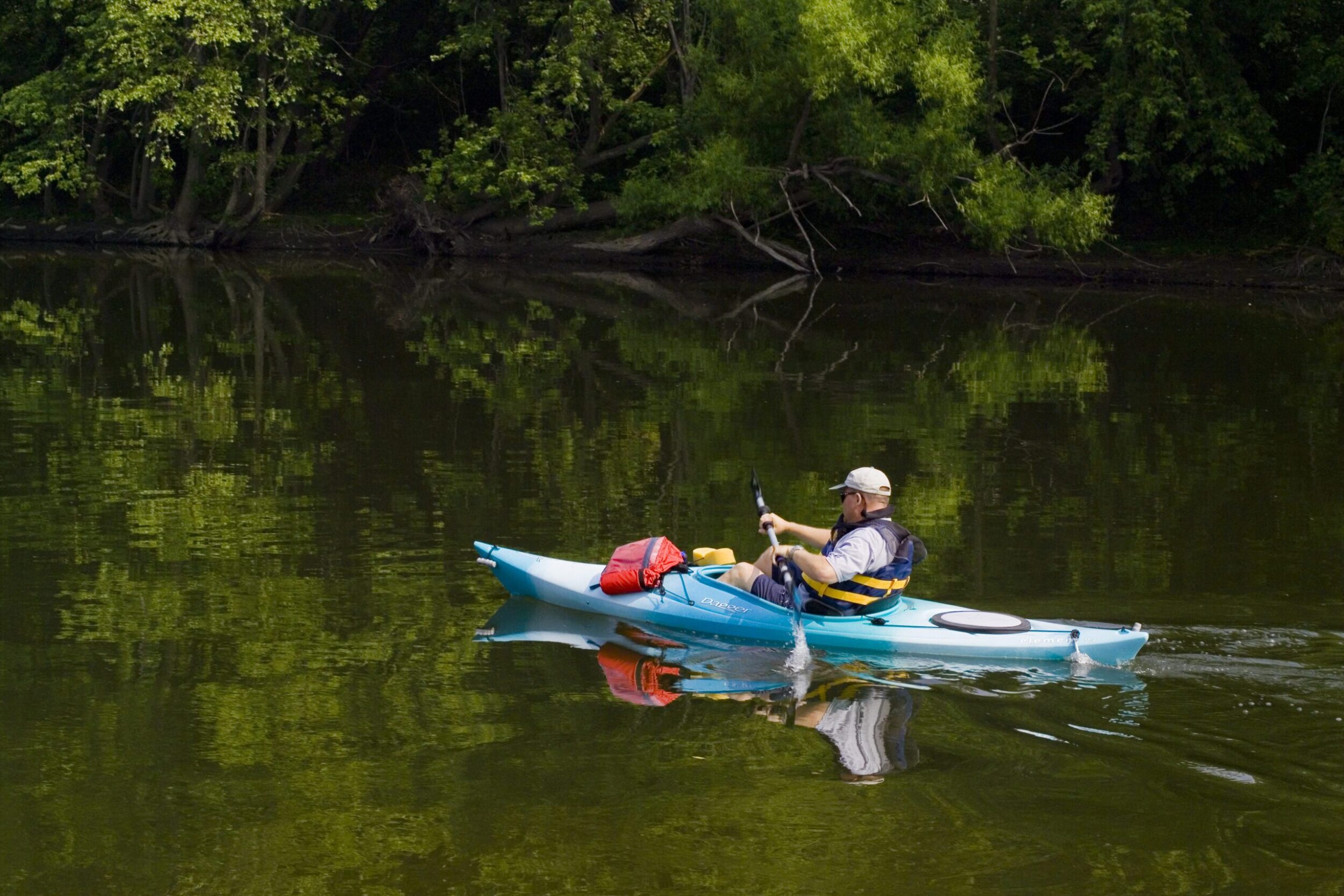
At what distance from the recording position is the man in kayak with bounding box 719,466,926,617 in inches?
334

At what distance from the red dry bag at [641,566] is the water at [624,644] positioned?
0.24 m

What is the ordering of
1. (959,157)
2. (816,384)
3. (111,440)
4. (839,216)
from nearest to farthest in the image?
(111,440), (816,384), (959,157), (839,216)

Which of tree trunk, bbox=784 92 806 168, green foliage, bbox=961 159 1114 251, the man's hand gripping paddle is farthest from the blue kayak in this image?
tree trunk, bbox=784 92 806 168

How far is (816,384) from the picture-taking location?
58.1 feet

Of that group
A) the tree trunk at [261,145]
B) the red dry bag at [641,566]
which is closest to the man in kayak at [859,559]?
the red dry bag at [641,566]

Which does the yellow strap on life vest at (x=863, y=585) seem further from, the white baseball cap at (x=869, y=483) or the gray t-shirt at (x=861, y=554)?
the white baseball cap at (x=869, y=483)

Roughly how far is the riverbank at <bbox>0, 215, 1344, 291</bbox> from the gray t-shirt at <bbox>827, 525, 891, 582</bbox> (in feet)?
76.4

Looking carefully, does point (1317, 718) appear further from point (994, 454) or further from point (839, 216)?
point (839, 216)

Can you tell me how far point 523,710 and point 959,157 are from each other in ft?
77.7

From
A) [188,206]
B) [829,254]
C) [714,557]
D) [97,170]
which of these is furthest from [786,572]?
[97,170]

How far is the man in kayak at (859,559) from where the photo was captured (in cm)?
848

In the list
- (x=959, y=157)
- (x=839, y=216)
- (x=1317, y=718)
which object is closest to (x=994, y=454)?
(x=1317, y=718)

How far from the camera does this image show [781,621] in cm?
873

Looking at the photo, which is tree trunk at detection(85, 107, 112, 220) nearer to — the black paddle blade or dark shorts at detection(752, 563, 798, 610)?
the black paddle blade
